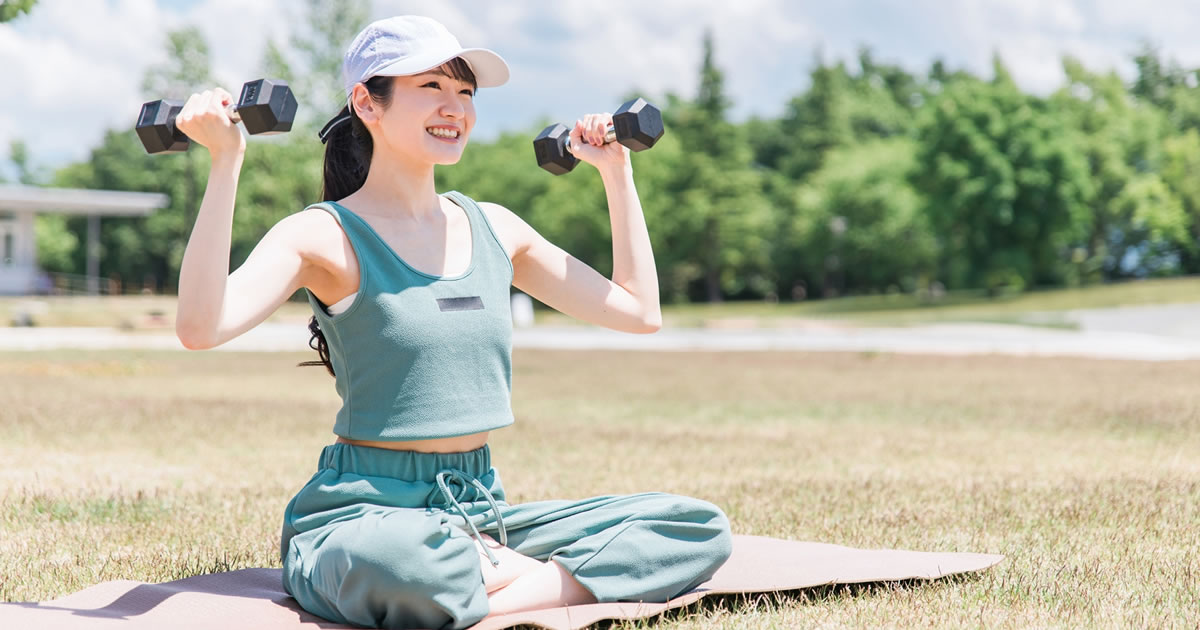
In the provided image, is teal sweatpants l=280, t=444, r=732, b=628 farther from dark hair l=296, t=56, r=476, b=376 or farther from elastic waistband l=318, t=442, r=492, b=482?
dark hair l=296, t=56, r=476, b=376

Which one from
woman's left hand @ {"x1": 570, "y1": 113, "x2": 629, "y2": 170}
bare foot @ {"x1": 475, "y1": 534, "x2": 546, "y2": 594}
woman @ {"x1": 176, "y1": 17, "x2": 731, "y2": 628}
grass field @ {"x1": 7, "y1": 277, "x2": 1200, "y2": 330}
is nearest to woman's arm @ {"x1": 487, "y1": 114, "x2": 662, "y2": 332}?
woman's left hand @ {"x1": 570, "y1": 113, "x2": 629, "y2": 170}

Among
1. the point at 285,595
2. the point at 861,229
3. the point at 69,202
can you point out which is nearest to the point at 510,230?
the point at 285,595

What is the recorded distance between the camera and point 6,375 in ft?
47.4

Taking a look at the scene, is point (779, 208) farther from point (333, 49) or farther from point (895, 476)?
point (895, 476)

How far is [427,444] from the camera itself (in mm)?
3244

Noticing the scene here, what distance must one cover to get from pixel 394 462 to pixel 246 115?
1010mm

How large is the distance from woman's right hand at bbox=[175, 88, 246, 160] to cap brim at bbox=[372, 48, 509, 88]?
489mm

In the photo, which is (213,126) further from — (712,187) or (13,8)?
(712,187)

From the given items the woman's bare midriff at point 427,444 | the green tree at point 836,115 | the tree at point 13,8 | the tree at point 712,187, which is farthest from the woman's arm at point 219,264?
the green tree at point 836,115

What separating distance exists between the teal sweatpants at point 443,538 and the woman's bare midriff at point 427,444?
0.05 feet

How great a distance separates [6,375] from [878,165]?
47.1 m

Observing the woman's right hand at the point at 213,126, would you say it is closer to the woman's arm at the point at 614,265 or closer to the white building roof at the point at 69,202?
the woman's arm at the point at 614,265

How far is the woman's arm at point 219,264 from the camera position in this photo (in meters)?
2.75

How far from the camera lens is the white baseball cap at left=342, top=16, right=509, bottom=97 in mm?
3180
